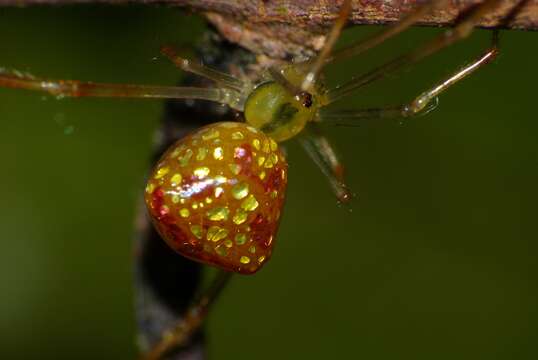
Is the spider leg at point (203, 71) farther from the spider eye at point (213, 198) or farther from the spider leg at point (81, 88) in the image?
the spider eye at point (213, 198)

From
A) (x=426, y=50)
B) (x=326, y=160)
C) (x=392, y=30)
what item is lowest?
(x=326, y=160)

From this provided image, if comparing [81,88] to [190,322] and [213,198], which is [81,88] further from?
[190,322]

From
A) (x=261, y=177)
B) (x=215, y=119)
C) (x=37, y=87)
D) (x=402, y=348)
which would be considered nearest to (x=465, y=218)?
(x=402, y=348)

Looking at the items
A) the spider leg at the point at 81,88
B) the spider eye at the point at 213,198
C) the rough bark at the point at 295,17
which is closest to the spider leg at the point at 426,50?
the rough bark at the point at 295,17

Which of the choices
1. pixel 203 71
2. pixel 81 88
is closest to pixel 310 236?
pixel 203 71

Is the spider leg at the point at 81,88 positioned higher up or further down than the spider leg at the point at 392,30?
higher up

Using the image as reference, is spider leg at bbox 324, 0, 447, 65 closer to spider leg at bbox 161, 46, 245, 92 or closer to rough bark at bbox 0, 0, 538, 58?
rough bark at bbox 0, 0, 538, 58
